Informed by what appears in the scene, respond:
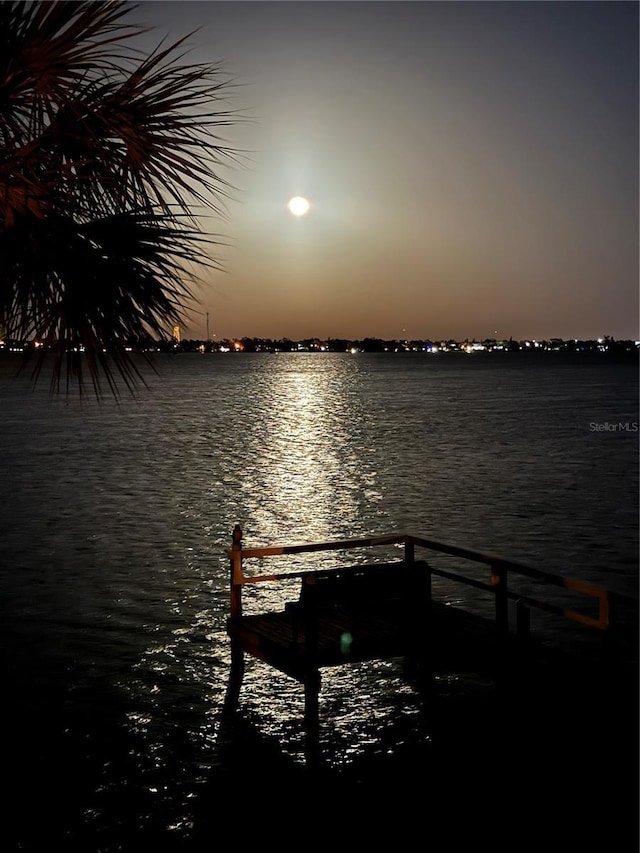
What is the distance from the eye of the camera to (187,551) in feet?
73.5

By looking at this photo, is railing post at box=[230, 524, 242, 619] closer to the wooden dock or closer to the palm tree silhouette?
the wooden dock

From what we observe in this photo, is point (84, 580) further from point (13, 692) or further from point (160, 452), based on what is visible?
point (160, 452)

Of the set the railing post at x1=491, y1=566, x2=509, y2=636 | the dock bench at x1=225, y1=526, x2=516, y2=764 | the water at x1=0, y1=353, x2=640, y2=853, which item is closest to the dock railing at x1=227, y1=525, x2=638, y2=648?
the railing post at x1=491, y1=566, x2=509, y2=636

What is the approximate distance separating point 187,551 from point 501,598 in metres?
13.0

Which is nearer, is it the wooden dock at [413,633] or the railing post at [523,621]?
the wooden dock at [413,633]

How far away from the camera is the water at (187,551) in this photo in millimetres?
10141

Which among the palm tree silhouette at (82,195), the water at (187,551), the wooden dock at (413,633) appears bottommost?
the water at (187,551)

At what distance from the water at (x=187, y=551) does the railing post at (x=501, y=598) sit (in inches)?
69.0

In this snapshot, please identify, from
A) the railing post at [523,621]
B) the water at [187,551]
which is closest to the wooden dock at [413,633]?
the railing post at [523,621]

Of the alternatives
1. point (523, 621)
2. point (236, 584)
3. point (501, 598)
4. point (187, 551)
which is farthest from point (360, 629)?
point (187, 551)

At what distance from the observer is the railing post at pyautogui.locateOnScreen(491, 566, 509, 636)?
10.3m

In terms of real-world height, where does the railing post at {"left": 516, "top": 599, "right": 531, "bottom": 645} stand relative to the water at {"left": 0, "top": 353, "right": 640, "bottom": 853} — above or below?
above

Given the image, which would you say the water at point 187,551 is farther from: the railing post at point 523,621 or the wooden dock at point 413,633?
the railing post at point 523,621

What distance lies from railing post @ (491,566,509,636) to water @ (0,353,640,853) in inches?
69.0
